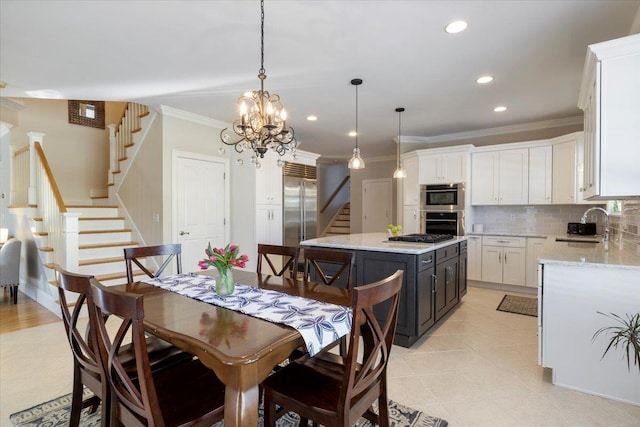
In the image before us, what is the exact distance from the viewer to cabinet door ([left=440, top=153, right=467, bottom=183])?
5391 mm

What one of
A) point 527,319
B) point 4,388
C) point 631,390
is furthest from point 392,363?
point 4,388

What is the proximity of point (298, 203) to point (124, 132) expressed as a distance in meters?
3.15

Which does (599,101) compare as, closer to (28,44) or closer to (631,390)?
(631,390)

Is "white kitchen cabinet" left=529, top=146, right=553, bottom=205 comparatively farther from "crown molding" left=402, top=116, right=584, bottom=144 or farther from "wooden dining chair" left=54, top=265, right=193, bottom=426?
"wooden dining chair" left=54, top=265, right=193, bottom=426

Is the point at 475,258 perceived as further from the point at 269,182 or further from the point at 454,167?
the point at 269,182

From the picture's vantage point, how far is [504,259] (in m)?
5.02

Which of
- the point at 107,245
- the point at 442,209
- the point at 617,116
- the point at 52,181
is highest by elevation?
the point at 617,116

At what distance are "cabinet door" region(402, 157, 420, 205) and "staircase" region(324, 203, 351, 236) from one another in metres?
3.41

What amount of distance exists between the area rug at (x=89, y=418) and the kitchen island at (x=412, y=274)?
3.15 feet

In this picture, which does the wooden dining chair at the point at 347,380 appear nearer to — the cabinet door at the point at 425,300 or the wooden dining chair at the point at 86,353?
the wooden dining chair at the point at 86,353

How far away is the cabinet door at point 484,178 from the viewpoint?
5.26 meters

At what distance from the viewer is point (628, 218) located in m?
2.95

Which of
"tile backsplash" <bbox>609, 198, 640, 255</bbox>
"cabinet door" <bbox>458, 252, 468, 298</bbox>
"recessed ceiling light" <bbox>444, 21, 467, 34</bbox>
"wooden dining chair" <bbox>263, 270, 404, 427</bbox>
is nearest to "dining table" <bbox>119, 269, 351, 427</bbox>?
"wooden dining chair" <bbox>263, 270, 404, 427</bbox>

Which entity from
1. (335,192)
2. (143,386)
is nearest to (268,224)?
(143,386)
